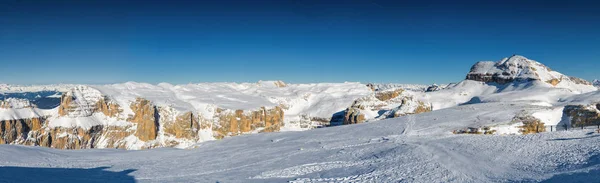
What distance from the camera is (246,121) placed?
125 meters

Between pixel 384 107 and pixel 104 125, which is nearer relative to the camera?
pixel 104 125

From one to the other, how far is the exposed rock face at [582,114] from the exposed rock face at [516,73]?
58555mm

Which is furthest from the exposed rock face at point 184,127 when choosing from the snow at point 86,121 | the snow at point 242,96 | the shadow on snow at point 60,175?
the shadow on snow at point 60,175

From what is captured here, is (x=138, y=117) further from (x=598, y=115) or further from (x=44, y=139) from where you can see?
(x=598, y=115)

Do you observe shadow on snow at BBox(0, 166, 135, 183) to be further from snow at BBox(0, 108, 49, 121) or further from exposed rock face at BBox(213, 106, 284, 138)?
snow at BBox(0, 108, 49, 121)

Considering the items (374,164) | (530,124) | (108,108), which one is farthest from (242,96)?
(374,164)

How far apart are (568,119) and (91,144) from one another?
349 ft

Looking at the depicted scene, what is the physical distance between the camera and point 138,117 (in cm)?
10831

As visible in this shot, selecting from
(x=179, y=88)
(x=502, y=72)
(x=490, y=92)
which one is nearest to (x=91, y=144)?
(x=179, y=88)

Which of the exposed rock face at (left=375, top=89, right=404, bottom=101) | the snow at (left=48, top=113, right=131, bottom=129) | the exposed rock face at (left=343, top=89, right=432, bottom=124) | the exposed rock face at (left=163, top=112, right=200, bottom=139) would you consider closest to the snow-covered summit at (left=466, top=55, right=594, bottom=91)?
the exposed rock face at (left=375, top=89, right=404, bottom=101)

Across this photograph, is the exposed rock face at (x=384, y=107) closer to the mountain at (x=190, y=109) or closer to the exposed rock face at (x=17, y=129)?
the mountain at (x=190, y=109)

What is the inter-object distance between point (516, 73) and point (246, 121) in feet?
288

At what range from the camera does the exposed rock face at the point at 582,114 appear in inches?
2024

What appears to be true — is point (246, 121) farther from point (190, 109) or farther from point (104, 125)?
point (104, 125)
